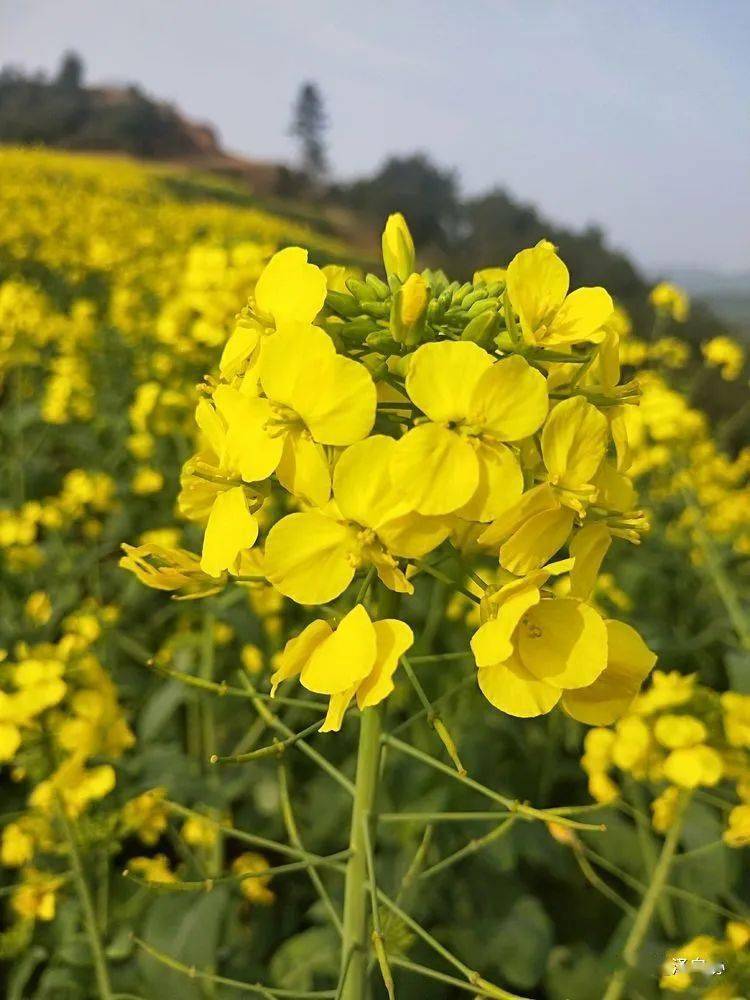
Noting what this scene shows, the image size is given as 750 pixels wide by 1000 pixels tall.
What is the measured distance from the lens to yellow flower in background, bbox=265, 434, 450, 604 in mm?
877

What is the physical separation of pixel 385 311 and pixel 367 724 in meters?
0.56

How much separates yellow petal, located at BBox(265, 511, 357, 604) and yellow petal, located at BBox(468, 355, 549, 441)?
0.20m

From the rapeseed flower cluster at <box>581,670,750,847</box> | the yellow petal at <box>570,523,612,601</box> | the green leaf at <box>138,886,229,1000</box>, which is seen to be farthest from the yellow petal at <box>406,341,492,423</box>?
the green leaf at <box>138,886,229,1000</box>

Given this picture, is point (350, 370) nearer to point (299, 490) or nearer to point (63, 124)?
point (299, 490)

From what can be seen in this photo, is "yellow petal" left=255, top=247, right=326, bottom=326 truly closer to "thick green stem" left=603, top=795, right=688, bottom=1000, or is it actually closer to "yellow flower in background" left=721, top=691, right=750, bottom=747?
"yellow flower in background" left=721, top=691, right=750, bottom=747

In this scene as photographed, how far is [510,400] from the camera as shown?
89cm

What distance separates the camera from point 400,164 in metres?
23.2

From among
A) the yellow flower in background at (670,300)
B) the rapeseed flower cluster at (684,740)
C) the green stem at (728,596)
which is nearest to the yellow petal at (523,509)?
the rapeseed flower cluster at (684,740)

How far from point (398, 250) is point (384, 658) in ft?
1.86

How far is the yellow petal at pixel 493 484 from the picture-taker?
2.93ft

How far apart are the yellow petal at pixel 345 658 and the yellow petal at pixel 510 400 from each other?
0.25 m

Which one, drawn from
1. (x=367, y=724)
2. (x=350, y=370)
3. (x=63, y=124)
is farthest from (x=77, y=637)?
(x=63, y=124)

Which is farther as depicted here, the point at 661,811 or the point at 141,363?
the point at 141,363

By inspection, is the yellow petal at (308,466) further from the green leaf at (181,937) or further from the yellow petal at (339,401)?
the green leaf at (181,937)
